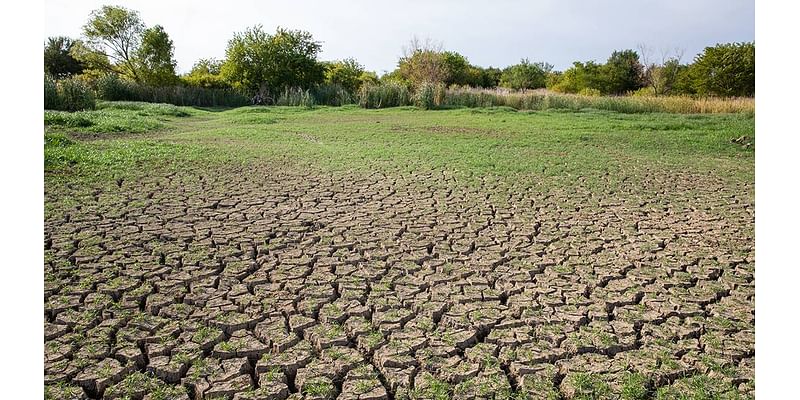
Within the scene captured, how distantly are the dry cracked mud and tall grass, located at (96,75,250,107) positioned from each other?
20856mm

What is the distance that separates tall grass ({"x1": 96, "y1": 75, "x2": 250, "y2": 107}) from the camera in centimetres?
2522

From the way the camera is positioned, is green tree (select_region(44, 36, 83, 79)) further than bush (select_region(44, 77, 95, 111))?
Yes

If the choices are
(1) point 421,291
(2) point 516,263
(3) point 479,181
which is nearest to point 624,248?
(2) point 516,263

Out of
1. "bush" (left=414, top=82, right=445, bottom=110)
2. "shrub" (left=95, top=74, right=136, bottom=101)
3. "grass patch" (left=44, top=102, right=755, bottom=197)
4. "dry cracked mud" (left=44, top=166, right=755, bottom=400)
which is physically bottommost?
"dry cracked mud" (left=44, top=166, right=755, bottom=400)

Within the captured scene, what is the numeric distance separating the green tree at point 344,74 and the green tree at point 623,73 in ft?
45.3

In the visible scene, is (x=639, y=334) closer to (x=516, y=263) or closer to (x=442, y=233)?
(x=516, y=263)

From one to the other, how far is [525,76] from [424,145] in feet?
112

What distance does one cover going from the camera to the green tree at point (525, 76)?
4238 centimetres

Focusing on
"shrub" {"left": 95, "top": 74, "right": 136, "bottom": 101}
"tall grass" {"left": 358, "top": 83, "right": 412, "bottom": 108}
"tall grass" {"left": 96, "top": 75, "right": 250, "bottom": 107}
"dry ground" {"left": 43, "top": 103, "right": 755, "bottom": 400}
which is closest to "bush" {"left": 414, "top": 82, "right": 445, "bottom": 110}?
"tall grass" {"left": 358, "top": 83, "right": 412, "bottom": 108}

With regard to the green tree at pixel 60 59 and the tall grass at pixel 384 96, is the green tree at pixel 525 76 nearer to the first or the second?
the tall grass at pixel 384 96

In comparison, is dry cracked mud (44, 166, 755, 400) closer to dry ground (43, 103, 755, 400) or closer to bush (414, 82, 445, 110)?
dry ground (43, 103, 755, 400)

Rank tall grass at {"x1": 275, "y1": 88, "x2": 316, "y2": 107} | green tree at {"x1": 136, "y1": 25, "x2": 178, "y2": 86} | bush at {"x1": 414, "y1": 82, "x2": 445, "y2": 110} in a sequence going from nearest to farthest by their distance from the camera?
bush at {"x1": 414, "y1": 82, "x2": 445, "y2": 110}
tall grass at {"x1": 275, "y1": 88, "x2": 316, "y2": 107}
green tree at {"x1": 136, "y1": 25, "x2": 178, "y2": 86}

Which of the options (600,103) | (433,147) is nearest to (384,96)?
(600,103)

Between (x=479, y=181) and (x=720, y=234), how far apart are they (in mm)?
2930
